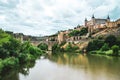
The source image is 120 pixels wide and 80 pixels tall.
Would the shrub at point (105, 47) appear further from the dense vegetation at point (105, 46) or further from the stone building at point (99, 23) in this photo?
the stone building at point (99, 23)

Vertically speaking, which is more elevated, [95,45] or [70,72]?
[95,45]

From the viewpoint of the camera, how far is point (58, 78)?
27281 mm

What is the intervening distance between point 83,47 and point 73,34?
37.6m

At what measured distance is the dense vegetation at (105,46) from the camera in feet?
228

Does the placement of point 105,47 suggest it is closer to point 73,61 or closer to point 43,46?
point 73,61

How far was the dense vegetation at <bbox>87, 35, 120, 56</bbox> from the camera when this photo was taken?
69.5 meters

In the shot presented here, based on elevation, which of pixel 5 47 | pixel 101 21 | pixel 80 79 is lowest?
pixel 80 79

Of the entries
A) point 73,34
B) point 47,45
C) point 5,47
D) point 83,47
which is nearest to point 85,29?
point 73,34

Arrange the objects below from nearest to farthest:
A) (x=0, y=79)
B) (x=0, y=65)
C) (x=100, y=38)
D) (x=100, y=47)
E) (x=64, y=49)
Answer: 1. (x=0, y=79)
2. (x=0, y=65)
3. (x=100, y=47)
4. (x=100, y=38)
5. (x=64, y=49)

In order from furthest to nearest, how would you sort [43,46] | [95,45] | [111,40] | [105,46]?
[43,46] < [95,45] < [111,40] < [105,46]

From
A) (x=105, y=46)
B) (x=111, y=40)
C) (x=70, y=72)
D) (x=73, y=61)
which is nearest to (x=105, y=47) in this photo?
(x=105, y=46)

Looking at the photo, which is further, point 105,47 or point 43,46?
point 43,46

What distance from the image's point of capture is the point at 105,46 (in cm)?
7488

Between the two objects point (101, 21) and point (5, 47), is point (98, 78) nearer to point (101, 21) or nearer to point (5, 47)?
point (5, 47)
